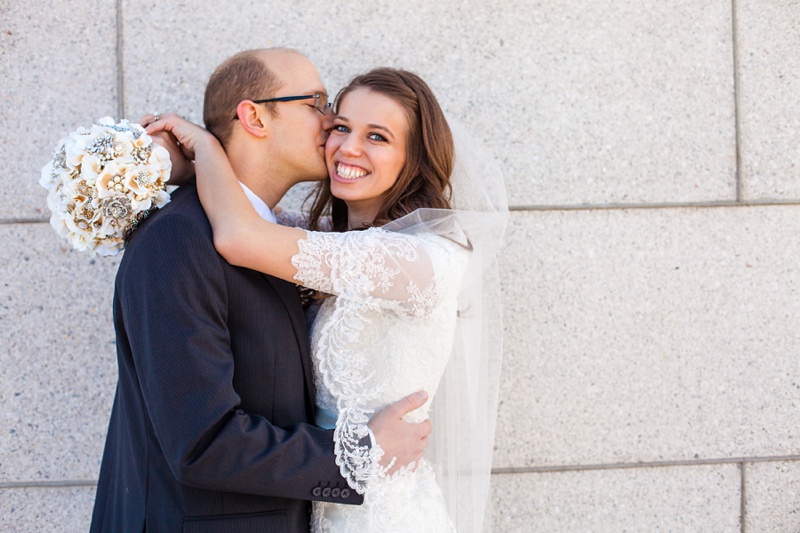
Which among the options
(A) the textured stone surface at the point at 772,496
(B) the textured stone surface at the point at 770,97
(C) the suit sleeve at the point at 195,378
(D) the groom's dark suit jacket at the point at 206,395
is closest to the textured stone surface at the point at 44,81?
(D) the groom's dark suit jacket at the point at 206,395

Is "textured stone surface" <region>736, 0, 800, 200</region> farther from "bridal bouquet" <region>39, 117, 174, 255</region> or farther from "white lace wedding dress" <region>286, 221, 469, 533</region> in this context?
"bridal bouquet" <region>39, 117, 174, 255</region>

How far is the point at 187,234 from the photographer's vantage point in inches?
76.8

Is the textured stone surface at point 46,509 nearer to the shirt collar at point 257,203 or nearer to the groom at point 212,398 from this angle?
the groom at point 212,398

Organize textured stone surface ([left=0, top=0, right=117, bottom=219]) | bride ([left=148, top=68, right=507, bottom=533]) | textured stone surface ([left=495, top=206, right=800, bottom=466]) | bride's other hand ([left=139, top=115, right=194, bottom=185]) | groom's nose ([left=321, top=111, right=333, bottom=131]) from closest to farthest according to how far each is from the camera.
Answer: bride ([left=148, top=68, right=507, bottom=533])
bride's other hand ([left=139, top=115, right=194, bottom=185])
groom's nose ([left=321, top=111, right=333, bottom=131])
textured stone surface ([left=0, top=0, right=117, bottom=219])
textured stone surface ([left=495, top=206, right=800, bottom=466])

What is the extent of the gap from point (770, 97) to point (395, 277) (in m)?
2.29

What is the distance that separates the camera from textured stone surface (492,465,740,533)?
10.9 feet

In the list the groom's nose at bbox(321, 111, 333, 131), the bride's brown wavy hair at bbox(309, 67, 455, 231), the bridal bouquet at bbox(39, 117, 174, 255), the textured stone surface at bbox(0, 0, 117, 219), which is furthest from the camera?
the textured stone surface at bbox(0, 0, 117, 219)

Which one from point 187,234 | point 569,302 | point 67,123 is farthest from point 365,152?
point 67,123

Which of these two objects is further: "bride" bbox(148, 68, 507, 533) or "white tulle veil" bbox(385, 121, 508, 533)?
"white tulle veil" bbox(385, 121, 508, 533)

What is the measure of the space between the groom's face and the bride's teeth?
0.07m

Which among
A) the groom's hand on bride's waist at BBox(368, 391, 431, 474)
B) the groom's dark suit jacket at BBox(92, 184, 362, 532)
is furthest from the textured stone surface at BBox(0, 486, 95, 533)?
the groom's hand on bride's waist at BBox(368, 391, 431, 474)

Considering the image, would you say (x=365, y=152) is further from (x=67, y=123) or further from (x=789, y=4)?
(x=789, y=4)

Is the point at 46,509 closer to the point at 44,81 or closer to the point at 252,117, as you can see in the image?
the point at 44,81

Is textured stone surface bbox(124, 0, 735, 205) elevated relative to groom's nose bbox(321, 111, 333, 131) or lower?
elevated
